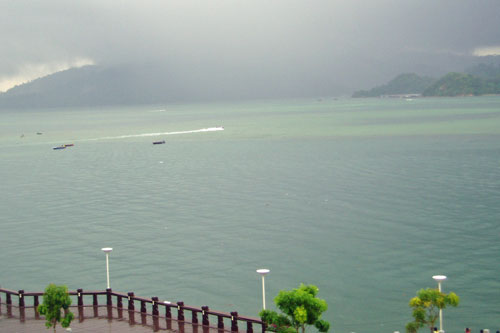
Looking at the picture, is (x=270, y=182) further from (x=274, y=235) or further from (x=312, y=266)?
(x=312, y=266)

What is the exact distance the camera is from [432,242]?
36.4m

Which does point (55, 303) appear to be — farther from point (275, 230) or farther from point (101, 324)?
point (275, 230)

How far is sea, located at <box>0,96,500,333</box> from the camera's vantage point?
2900 cm

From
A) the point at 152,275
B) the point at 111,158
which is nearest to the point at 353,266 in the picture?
the point at 152,275

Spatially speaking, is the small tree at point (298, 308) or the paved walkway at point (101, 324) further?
the paved walkway at point (101, 324)

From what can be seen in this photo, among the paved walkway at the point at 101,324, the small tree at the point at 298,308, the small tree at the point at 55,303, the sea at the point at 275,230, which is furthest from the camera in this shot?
the sea at the point at 275,230

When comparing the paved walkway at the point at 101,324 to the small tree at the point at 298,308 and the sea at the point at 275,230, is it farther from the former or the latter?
the sea at the point at 275,230

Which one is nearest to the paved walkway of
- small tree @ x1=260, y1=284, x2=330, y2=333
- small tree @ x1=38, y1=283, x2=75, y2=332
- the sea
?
small tree @ x1=38, y1=283, x2=75, y2=332

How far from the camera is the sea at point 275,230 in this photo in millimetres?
29000

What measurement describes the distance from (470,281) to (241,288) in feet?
37.8

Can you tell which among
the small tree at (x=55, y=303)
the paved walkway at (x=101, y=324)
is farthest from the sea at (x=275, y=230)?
the small tree at (x=55, y=303)

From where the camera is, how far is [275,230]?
1631 inches

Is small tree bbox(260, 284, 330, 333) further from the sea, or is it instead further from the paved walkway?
the sea

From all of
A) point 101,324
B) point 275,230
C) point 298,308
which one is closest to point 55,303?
point 101,324
